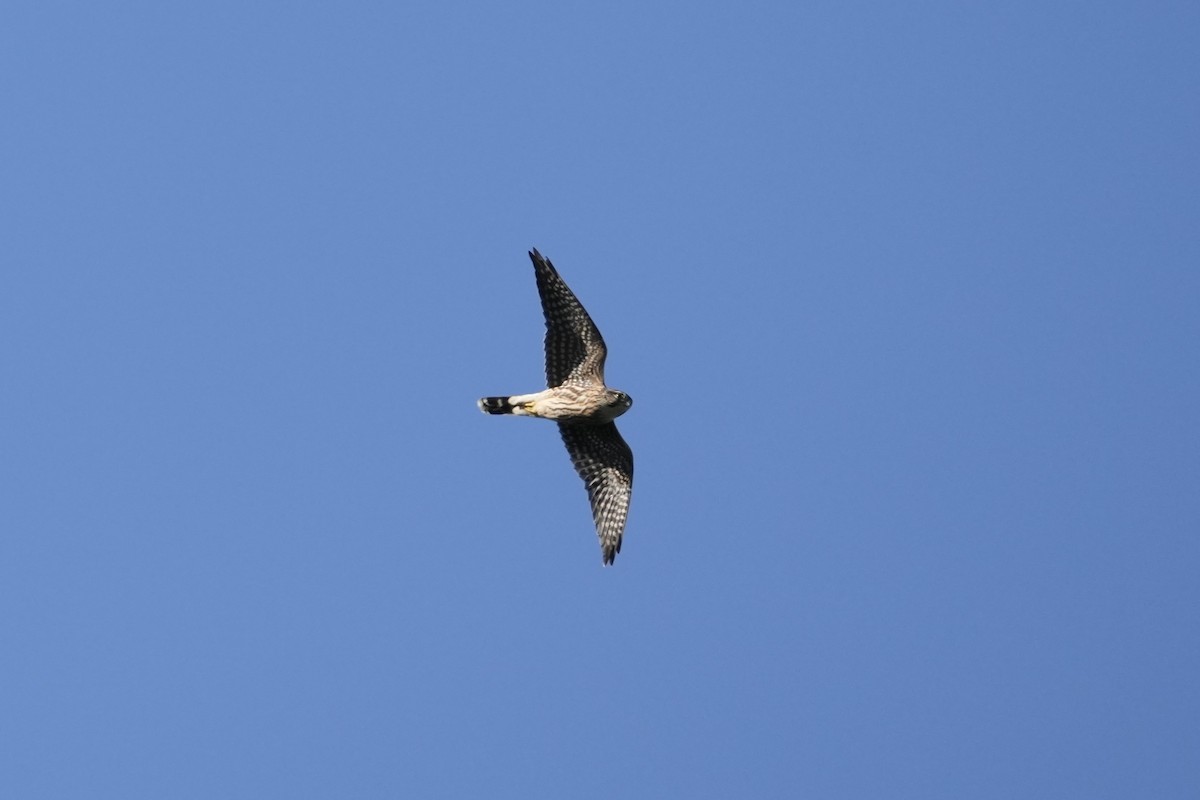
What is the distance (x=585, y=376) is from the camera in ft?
87.4

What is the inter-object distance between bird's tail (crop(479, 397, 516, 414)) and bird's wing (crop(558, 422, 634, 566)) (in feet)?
2.77

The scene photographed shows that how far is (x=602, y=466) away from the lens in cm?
2722

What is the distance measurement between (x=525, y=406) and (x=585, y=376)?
0.87 metres

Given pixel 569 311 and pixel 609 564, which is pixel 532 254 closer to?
pixel 569 311

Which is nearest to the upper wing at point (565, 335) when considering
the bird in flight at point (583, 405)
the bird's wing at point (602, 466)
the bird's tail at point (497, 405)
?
the bird in flight at point (583, 405)

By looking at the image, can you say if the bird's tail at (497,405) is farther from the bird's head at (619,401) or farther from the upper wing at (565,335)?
the bird's head at (619,401)

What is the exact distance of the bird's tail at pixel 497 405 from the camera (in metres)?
26.6

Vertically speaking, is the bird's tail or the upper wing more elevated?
the upper wing

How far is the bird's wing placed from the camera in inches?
1067

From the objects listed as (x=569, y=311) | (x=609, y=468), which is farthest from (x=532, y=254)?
(x=609, y=468)

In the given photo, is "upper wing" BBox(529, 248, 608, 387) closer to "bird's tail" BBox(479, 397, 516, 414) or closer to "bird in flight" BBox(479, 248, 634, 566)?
"bird in flight" BBox(479, 248, 634, 566)

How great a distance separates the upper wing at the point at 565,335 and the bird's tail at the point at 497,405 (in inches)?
22.8

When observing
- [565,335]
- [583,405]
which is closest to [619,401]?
[583,405]

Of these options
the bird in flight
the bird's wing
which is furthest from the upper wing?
the bird's wing
